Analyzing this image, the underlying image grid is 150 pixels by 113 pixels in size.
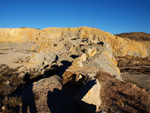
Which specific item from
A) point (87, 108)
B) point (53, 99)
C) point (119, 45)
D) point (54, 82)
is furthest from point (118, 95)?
point (119, 45)

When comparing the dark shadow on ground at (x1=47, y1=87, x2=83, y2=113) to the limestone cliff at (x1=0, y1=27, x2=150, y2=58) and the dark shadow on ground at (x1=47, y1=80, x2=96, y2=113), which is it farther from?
the limestone cliff at (x1=0, y1=27, x2=150, y2=58)

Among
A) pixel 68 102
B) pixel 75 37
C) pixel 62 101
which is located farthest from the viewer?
pixel 75 37

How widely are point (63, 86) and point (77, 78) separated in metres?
1.09

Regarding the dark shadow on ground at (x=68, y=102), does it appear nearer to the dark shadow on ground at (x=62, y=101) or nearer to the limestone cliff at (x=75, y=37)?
the dark shadow on ground at (x=62, y=101)

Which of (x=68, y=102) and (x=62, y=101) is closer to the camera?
(x=68, y=102)

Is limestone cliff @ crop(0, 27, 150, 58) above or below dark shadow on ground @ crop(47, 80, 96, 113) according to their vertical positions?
above

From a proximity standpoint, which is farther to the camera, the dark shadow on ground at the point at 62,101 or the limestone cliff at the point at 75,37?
the limestone cliff at the point at 75,37

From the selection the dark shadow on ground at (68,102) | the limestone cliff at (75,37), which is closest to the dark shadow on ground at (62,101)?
the dark shadow on ground at (68,102)

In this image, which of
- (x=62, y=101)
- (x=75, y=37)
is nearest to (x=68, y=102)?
(x=62, y=101)

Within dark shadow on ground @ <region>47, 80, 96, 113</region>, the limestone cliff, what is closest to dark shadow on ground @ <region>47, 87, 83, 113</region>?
Result: dark shadow on ground @ <region>47, 80, 96, 113</region>

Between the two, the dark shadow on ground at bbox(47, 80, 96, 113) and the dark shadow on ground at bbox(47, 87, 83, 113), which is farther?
the dark shadow on ground at bbox(47, 87, 83, 113)

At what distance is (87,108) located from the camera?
4027mm

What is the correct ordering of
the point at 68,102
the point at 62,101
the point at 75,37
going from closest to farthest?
1. the point at 68,102
2. the point at 62,101
3. the point at 75,37

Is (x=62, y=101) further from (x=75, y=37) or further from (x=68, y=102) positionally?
(x=75, y=37)
